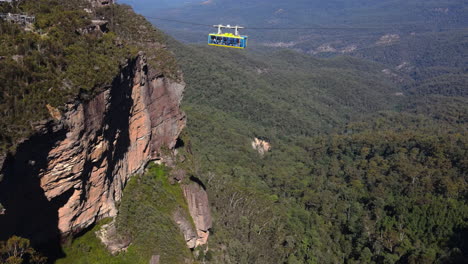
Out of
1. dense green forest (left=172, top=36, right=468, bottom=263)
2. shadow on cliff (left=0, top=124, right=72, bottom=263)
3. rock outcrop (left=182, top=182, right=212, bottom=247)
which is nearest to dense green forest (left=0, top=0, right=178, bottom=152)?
shadow on cliff (left=0, top=124, right=72, bottom=263)

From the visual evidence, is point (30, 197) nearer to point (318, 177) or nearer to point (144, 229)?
point (144, 229)

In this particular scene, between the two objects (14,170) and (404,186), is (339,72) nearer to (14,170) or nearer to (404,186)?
(404,186)

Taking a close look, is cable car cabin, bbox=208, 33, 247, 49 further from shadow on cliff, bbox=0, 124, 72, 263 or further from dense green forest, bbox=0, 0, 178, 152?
shadow on cliff, bbox=0, 124, 72, 263

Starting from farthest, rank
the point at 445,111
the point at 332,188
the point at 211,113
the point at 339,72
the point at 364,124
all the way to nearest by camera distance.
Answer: the point at 339,72 → the point at 445,111 → the point at 364,124 → the point at 211,113 → the point at 332,188

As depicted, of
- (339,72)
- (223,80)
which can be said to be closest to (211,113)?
(223,80)

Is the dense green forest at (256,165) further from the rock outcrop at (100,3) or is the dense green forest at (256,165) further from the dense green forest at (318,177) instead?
the rock outcrop at (100,3)
